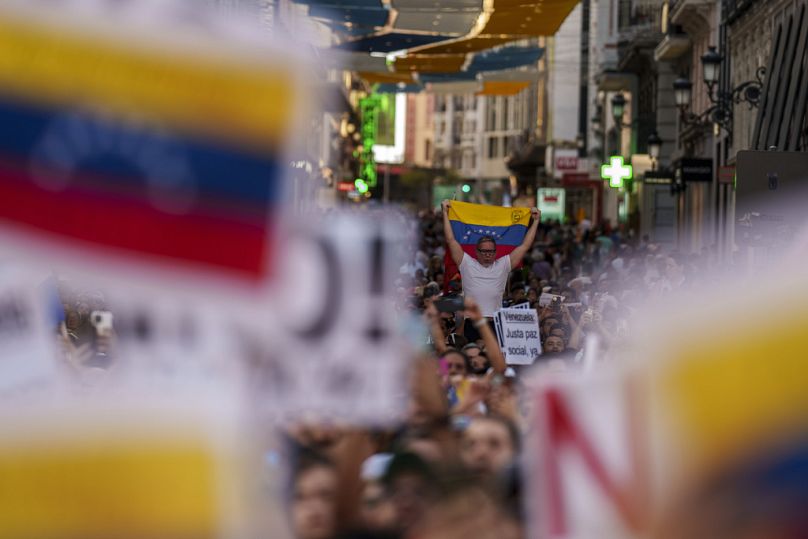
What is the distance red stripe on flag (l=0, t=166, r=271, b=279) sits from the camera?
5.90m

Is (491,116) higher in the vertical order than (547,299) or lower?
higher

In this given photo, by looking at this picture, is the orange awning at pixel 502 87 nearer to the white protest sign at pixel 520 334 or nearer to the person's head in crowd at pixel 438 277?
the person's head in crowd at pixel 438 277

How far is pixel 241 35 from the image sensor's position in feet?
19.6

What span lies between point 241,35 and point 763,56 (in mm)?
29532

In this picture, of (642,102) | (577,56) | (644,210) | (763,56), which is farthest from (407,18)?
(577,56)

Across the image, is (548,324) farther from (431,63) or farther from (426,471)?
(431,63)

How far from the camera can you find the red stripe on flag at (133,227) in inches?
232

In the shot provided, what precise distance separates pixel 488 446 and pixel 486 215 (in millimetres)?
12833

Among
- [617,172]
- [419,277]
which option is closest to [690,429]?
[419,277]

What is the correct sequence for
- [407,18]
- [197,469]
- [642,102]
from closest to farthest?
[197,469], [407,18], [642,102]

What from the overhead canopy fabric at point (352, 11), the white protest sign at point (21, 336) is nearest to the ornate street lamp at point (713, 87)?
the overhead canopy fabric at point (352, 11)

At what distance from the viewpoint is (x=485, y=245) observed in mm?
14570

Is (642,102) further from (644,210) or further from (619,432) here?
(619,432)

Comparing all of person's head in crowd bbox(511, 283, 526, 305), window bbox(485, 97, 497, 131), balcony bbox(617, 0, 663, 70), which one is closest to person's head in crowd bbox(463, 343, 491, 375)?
person's head in crowd bbox(511, 283, 526, 305)
